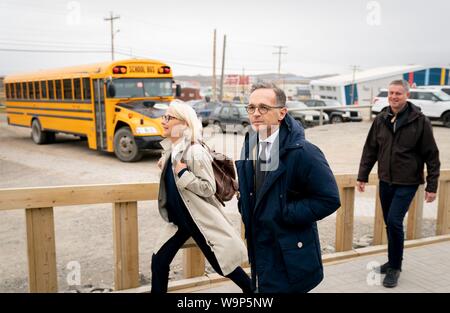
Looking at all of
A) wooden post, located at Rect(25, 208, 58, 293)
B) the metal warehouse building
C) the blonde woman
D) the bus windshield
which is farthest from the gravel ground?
the metal warehouse building

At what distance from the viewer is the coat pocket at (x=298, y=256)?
2340 millimetres

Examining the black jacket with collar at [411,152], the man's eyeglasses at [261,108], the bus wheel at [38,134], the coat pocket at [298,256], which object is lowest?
the bus wheel at [38,134]

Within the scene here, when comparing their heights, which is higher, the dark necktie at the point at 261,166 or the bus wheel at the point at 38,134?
the dark necktie at the point at 261,166

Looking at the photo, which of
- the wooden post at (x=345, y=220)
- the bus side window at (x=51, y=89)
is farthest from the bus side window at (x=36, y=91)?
the wooden post at (x=345, y=220)

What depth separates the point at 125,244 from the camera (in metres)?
3.63

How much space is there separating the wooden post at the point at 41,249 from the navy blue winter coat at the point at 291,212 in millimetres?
1699

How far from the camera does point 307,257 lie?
2.38 metres

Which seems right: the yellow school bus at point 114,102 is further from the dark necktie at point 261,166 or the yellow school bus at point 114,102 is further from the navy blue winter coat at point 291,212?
the navy blue winter coat at point 291,212

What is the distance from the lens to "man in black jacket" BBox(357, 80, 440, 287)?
390 cm

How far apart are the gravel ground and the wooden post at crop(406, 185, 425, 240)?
0.90 meters

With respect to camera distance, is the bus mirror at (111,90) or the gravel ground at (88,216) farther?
the bus mirror at (111,90)

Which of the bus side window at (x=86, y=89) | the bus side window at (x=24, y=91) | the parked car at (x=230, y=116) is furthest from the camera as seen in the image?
the parked car at (x=230, y=116)

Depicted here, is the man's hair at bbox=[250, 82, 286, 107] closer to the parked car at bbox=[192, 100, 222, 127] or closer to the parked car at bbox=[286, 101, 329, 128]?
the parked car at bbox=[286, 101, 329, 128]

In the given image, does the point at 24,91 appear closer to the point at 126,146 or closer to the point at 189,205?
the point at 126,146
